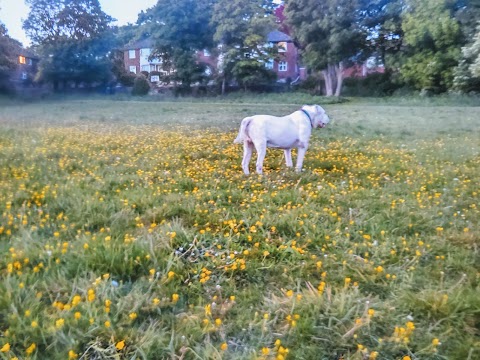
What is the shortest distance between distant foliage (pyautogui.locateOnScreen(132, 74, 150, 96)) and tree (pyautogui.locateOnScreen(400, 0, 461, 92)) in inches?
1119

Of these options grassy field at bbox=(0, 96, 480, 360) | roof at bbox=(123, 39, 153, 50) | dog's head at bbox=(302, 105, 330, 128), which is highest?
roof at bbox=(123, 39, 153, 50)

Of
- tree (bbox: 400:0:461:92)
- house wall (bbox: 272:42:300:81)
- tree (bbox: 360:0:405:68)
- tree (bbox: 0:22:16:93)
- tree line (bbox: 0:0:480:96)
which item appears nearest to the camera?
tree (bbox: 400:0:461:92)

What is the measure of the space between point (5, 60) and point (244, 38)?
77.2ft

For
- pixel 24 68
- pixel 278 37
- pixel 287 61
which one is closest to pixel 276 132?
pixel 278 37

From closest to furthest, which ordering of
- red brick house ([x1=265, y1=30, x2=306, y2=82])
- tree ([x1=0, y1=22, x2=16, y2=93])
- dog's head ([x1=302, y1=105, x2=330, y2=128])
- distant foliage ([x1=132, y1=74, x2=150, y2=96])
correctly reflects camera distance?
dog's head ([x1=302, y1=105, x2=330, y2=128]) < tree ([x1=0, y1=22, x2=16, y2=93]) < distant foliage ([x1=132, y1=74, x2=150, y2=96]) < red brick house ([x1=265, y1=30, x2=306, y2=82])

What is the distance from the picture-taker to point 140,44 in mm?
54250

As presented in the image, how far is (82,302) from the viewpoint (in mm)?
3137

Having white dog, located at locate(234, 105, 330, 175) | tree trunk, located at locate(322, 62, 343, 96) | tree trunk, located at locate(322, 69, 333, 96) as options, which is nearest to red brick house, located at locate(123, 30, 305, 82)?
tree trunk, located at locate(322, 62, 343, 96)

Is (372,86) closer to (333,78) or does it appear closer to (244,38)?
(333,78)

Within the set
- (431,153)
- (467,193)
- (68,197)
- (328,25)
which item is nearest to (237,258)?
(68,197)

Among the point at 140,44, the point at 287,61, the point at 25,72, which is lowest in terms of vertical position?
the point at 25,72

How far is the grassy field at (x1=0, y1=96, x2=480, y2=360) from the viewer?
290 cm

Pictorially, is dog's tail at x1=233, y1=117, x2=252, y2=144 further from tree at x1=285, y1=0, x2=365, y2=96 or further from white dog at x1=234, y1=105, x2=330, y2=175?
tree at x1=285, y1=0, x2=365, y2=96

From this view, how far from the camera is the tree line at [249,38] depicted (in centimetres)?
3706
